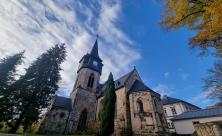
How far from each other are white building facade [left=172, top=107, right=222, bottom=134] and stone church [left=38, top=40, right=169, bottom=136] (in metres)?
7.32

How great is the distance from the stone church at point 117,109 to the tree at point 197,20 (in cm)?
1420

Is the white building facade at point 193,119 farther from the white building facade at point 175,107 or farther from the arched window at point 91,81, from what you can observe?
the arched window at point 91,81

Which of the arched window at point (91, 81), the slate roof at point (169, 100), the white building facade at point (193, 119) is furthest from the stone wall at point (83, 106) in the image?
the slate roof at point (169, 100)

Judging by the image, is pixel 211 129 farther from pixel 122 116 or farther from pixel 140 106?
pixel 122 116

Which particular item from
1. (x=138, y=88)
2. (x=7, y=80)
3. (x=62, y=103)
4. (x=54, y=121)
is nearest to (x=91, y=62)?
(x=62, y=103)

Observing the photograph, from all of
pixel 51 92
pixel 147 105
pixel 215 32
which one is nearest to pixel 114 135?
pixel 147 105

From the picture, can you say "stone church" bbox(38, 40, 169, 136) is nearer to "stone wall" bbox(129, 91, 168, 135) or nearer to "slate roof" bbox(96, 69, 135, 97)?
"stone wall" bbox(129, 91, 168, 135)

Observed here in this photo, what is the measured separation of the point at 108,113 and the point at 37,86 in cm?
1055

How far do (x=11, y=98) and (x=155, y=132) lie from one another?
1916cm

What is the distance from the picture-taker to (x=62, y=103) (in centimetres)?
2352

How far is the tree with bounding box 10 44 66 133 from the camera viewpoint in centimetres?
1592

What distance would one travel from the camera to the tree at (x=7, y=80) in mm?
15780

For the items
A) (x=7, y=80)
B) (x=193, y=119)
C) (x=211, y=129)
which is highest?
(x=7, y=80)

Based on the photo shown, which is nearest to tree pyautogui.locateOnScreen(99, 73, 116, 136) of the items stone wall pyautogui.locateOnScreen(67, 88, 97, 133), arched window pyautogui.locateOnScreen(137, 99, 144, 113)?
arched window pyautogui.locateOnScreen(137, 99, 144, 113)
